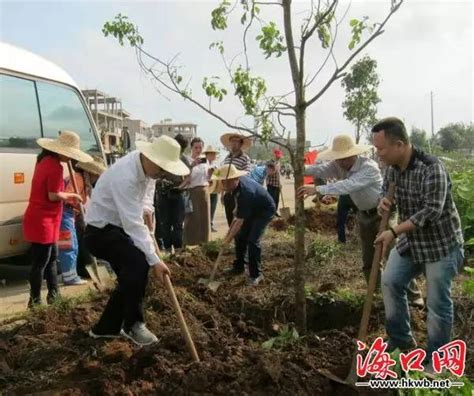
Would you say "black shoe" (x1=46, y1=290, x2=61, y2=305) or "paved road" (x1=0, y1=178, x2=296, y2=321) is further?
"paved road" (x1=0, y1=178, x2=296, y2=321)

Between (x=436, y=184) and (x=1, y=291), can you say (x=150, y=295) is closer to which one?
(x=1, y=291)

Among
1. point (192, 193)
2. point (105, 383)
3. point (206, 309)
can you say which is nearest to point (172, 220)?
point (192, 193)

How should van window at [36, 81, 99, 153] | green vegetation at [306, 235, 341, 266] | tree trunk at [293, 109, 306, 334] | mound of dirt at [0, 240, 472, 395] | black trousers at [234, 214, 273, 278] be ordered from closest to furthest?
mound of dirt at [0, 240, 472, 395] → tree trunk at [293, 109, 306, 334] → black trousers at [234, 214, 273, 278] → van window at [36, 81, 99, 153] → green vegetation at [306, 235, 341, 266]

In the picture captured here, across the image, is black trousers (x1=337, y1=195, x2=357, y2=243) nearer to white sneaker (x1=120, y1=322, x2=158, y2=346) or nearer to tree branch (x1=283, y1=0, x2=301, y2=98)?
tree branch (x1=283, y1=0, x2=301, y2=98)

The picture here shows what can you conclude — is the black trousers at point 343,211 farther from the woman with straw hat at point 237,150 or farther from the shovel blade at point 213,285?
the shovel blade at point 213,285

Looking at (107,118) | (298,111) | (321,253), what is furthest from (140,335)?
(107,118)

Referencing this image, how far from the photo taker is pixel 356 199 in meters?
5.22

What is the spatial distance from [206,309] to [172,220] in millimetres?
2932

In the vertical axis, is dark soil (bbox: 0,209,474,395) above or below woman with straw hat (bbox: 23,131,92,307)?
below

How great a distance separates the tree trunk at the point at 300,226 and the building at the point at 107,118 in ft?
16.3

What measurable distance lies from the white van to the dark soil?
5.35 ft

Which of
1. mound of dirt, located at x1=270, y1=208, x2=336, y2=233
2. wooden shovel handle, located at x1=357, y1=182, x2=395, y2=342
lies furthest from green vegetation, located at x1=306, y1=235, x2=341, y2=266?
wooden shovel handle, located at x1=357, y1=182, x2=395, y2=342

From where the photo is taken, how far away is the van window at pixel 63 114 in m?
6.91

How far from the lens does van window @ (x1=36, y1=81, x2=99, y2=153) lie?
691 cm
